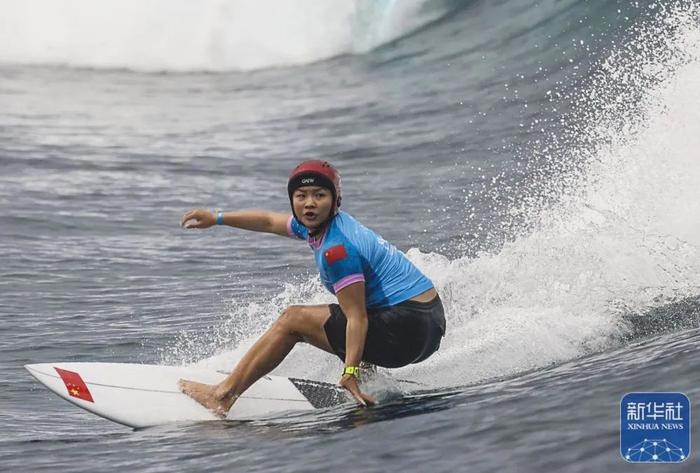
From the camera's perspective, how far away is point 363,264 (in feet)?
24.9

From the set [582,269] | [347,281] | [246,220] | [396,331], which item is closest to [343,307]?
[347,281]

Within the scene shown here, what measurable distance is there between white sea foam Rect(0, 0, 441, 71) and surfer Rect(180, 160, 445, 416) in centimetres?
1723

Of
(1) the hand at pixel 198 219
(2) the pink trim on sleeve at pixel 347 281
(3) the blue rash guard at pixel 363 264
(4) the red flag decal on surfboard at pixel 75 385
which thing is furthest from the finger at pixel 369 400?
(4) the red flag decal on surfboard at pixel 75 385

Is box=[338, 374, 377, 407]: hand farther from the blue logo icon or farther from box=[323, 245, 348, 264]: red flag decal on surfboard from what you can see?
the blue logo icon

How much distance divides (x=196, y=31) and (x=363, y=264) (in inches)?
805

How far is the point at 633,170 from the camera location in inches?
448

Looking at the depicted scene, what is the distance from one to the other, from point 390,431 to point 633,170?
539cm

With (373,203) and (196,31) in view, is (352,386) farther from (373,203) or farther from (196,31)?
(196,31)

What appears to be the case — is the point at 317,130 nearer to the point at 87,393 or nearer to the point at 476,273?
the point at 476,273

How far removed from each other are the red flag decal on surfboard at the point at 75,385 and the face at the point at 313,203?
5.63 feet

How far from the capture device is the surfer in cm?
745

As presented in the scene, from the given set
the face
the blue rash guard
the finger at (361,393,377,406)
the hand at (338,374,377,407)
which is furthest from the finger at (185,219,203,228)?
the finger at (361,393,377,406)

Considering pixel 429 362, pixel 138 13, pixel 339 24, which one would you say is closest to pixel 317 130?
pixel 339 24

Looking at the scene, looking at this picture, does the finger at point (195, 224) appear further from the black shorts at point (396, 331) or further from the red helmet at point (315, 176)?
the black shorts at point (396, 331)
